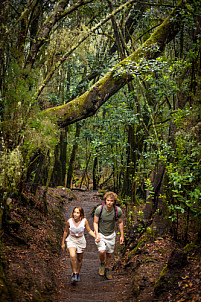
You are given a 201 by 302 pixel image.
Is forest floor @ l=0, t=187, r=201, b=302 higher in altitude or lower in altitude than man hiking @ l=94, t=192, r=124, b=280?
lower

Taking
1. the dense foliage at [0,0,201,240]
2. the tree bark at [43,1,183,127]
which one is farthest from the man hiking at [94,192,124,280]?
the tree bark at [43,1,183,127]

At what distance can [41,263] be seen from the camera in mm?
5875

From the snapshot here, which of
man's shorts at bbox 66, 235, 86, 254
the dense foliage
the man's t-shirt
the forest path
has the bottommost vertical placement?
the forest path

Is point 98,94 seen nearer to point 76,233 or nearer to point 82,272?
point 76,233

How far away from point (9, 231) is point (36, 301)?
1.99 meters

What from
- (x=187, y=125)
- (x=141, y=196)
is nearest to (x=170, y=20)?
(x=187, y=125)

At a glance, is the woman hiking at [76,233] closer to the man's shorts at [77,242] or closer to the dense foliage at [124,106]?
the man's shorts at [77,242]

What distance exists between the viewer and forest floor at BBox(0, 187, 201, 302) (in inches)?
165

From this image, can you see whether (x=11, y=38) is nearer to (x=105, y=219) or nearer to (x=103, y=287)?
(x=105, y=219)

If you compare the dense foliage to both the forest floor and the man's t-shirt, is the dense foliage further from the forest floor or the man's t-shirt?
the man's t-shirt

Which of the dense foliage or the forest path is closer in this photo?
the dense foliage

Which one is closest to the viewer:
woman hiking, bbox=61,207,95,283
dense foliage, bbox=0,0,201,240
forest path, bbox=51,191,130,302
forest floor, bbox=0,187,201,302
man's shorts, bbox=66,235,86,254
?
forest floor, bbox=0,187,201,302

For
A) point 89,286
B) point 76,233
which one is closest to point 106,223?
point 76,233

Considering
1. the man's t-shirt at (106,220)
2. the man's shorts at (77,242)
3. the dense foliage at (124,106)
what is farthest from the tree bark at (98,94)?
the man's shorts at (77,242)
